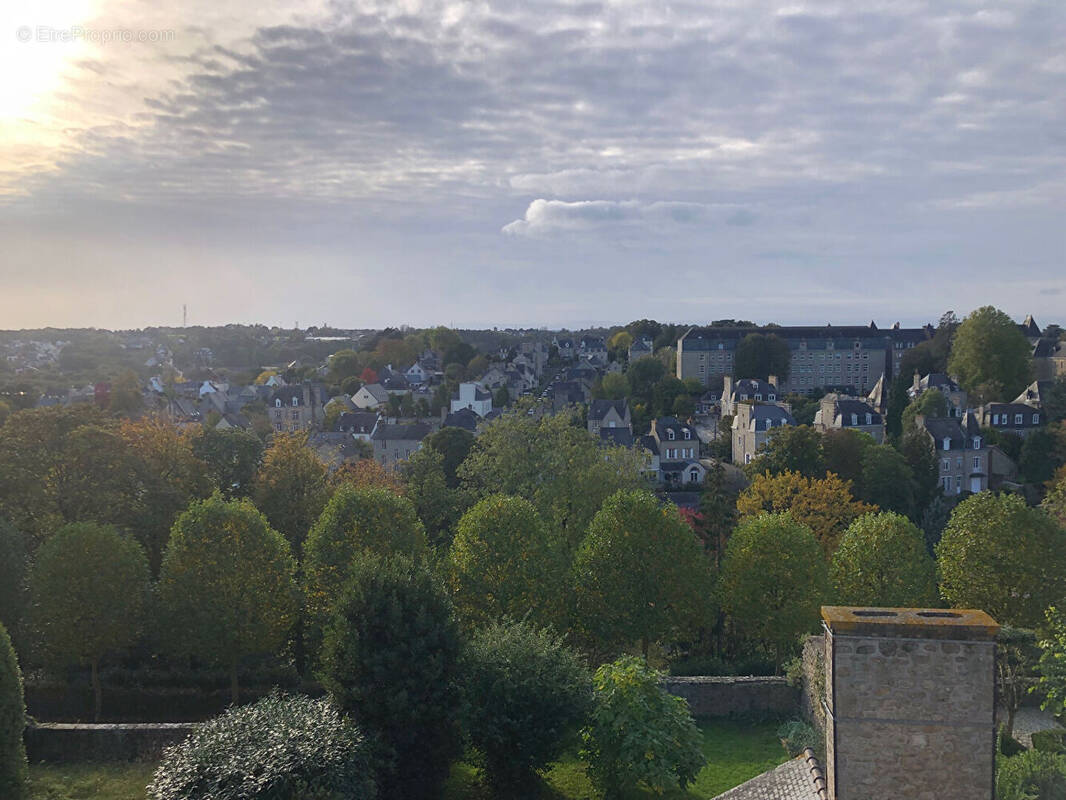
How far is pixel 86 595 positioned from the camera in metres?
20.5

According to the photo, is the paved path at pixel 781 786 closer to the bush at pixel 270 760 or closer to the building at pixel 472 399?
the bush at pixel 270 760

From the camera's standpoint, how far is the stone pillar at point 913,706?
9.78 metres

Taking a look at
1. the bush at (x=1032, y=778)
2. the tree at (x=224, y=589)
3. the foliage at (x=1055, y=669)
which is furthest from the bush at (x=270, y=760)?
the foliage at (x=1055, y=669)

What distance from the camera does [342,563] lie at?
21844mm

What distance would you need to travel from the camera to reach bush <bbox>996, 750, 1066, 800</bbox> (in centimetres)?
1361

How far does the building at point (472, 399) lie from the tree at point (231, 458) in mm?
45056

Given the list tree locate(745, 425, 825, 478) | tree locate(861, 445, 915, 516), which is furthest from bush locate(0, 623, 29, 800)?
tree locate(861, 445, 915, 516)

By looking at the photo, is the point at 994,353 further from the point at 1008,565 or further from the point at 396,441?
the point at 1008,565

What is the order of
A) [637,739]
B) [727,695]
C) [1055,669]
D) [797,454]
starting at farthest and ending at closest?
[797,454], [727,695], [1055,669], [637,739]

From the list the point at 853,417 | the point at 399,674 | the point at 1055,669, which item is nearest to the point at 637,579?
the point at 399,674

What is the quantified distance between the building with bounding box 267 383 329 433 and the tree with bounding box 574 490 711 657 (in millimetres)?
55912

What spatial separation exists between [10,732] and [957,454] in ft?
175

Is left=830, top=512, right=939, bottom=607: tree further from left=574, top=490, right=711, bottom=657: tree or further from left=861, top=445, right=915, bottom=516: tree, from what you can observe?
left=861, top=445, right=915, bottom=516: tree

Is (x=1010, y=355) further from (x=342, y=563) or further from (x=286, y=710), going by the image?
(x=286, y=710)
